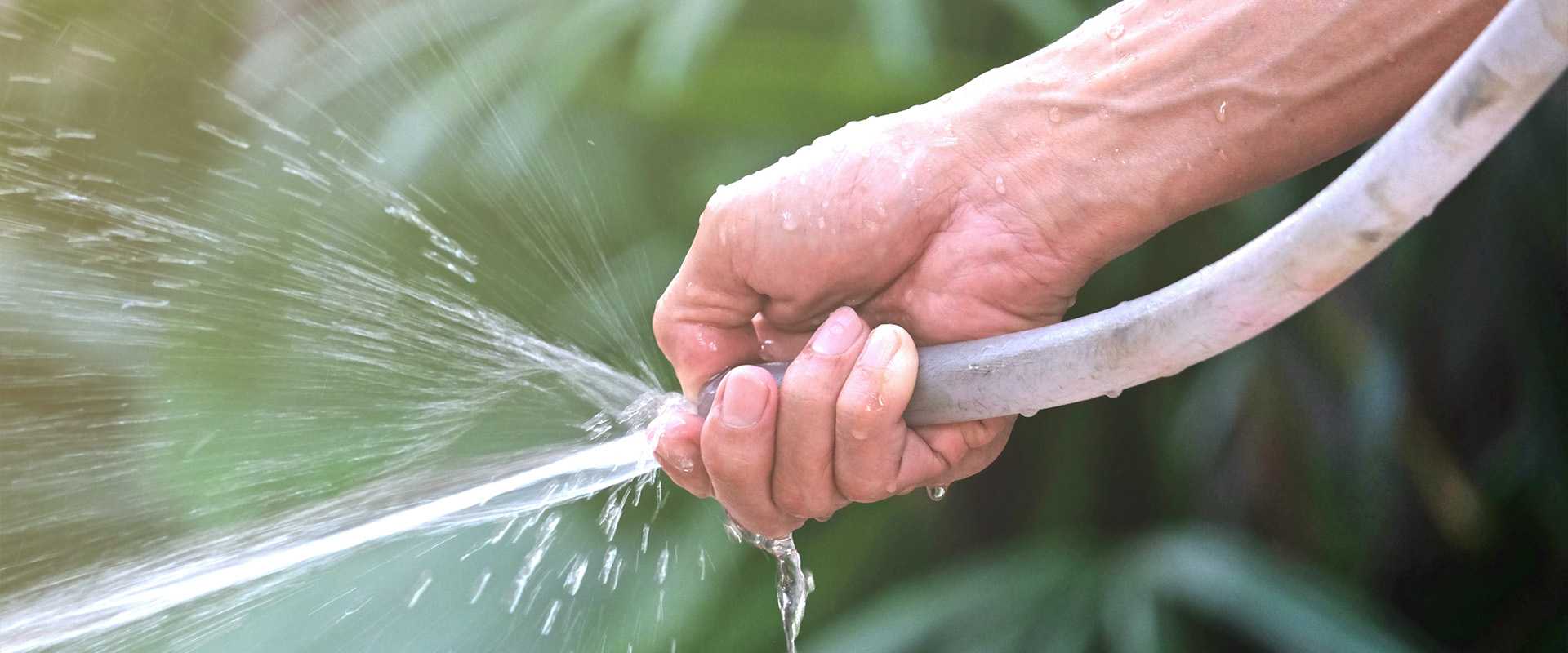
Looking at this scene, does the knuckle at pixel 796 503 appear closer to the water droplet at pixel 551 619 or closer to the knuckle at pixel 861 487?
the knuckle at pixel 861 487

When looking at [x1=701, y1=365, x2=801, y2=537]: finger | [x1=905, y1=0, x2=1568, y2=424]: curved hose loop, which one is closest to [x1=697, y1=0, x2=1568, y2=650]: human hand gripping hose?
[x1=905, y1=0, x2=1568, y2=424]: curved hose loop

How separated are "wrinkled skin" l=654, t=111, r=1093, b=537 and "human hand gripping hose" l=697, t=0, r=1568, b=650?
76mm

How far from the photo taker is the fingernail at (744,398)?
29.4 inches

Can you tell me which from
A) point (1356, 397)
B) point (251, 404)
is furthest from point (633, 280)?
point (1356, 397)

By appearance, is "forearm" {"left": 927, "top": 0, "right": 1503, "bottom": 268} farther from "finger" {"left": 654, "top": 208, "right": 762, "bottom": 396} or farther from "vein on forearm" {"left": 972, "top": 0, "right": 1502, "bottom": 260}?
"finger" {"left": 654, "top": 208, "right": 762, "bottom": 396}

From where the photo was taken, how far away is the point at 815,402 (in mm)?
743

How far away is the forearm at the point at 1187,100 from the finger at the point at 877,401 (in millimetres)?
182

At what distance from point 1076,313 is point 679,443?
0.65 meters

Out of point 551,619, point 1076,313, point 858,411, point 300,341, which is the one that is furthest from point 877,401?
point 300,341

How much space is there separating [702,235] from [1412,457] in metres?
0.83

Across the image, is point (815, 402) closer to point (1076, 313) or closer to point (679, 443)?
point (679, 443)

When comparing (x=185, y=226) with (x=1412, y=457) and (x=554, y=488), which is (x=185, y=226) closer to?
(x=554, y=488)

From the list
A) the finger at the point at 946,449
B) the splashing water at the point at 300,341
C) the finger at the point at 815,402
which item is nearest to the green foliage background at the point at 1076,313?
the splashing water at the point at 300,341

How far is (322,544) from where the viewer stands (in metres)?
1.06
